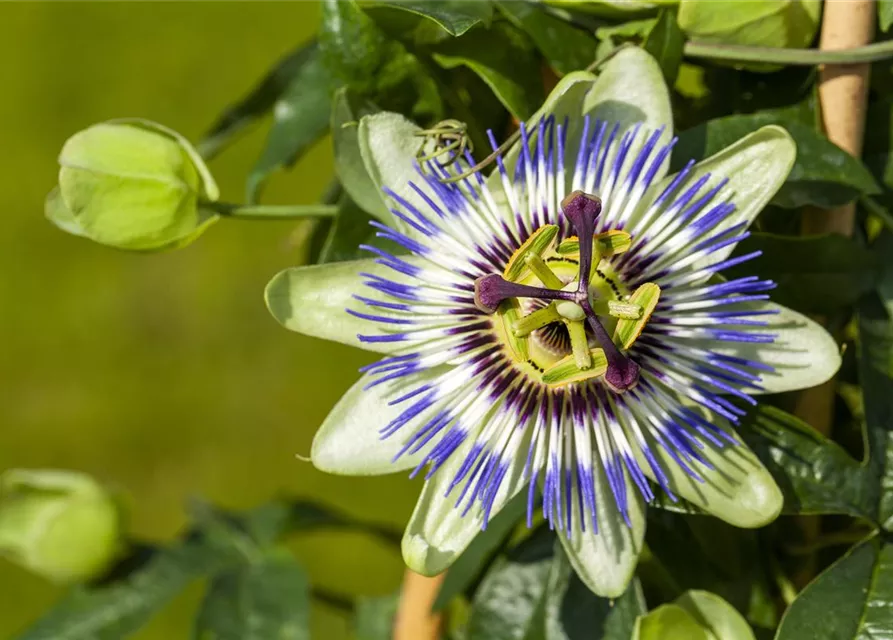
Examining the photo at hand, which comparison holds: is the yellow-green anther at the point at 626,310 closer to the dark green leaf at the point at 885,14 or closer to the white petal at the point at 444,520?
the white petal at the point at 444,520

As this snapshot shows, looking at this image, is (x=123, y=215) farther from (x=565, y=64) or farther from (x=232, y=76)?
(x=232, y=76)

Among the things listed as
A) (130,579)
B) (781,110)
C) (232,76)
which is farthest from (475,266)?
(232,76)

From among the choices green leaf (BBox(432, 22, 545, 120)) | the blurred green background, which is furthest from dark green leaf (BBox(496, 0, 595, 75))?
the blurred green background

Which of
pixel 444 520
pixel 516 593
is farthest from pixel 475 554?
pixel 444 520

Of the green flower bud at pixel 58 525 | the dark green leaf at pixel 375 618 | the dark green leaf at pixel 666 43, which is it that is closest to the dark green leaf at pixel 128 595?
the green flower bud at pixel 58 525

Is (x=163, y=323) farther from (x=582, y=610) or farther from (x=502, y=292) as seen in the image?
(x=502, y=292)

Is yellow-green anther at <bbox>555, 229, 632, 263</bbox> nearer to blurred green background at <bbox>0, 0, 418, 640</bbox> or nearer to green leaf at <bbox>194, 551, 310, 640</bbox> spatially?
green leaf at <bbox>194, 551, 310, 640</bbox>
